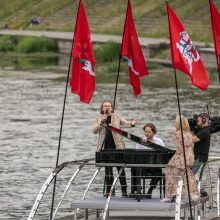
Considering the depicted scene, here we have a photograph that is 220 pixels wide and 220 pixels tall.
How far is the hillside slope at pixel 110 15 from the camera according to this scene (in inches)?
3169

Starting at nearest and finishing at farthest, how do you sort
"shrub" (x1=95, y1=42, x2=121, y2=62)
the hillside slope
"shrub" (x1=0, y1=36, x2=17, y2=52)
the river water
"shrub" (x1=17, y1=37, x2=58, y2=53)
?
the river water < "shrub" (x1=95, y1=42, x2=121, y2=62) < the hillside slope < "shrub" (x1=17, y1=37, x2=58, y2=53) < "shrub" (x1=0, y1=36, x2=17, y2=52)

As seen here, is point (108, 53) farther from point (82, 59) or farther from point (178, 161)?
point (178, 161)

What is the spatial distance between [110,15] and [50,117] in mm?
46752

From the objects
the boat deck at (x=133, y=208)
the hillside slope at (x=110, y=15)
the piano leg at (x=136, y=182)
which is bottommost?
the boat deck at (x=133, y=208)

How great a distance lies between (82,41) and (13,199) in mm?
→ 9189

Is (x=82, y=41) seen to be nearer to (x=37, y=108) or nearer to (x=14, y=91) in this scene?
(x=37, y=108)

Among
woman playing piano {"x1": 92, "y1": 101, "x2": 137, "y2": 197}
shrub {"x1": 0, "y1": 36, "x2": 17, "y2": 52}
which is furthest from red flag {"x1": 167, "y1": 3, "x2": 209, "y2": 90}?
shrub {"x1": 0, "y1": 36, "x2": 17, "y2": 52}

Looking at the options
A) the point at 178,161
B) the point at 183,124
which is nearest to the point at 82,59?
the point at 183,124

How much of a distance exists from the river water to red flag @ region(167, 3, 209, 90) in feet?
25.0

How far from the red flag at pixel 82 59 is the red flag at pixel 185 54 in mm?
1333

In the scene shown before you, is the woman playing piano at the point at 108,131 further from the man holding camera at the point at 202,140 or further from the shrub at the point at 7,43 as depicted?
the shrub at the point at 7,43

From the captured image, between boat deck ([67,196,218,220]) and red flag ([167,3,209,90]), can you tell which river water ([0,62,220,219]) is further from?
red flag ([167,3,209,90])

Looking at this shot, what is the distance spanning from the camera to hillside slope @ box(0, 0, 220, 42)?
264 ft

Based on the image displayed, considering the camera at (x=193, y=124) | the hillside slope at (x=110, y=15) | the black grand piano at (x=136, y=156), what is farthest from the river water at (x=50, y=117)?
the hillside slope at (x=110, y=15)
